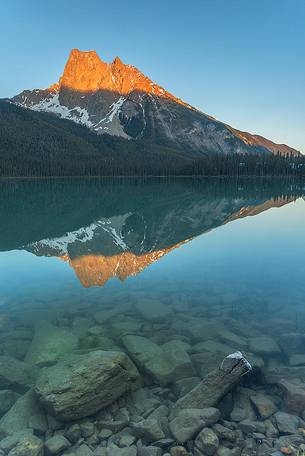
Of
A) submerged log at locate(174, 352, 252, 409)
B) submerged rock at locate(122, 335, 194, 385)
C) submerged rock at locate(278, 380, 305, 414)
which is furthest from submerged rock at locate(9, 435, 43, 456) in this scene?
submerged rock at locate(278, 380, 305, 414)

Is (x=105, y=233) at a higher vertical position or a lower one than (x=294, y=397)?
higher

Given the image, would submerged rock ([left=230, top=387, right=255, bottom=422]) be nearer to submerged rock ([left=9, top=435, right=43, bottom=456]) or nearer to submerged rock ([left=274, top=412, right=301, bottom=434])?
submerged rock ([left=274, top=412, right=301, bottom=434])

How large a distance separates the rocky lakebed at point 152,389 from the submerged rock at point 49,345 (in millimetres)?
39

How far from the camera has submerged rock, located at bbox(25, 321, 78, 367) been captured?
1261 centimetres

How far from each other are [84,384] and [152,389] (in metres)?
2.33

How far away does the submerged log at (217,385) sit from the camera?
32.4 feet

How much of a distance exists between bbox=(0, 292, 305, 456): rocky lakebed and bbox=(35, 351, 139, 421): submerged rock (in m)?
0.03

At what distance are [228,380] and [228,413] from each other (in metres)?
0.81

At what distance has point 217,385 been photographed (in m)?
10.1

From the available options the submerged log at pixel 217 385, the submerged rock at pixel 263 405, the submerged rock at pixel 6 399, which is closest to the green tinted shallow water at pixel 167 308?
the submerged rock at pixel 263 405

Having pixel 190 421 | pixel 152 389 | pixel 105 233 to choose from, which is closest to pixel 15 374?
pixel 152 389

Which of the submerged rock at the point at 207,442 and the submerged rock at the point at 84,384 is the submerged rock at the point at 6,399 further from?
the submerged rock at the point at 207,442

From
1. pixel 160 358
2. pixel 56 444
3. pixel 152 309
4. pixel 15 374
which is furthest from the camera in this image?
pixel 152 309

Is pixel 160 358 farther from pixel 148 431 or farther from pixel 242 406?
pixel 148 431
